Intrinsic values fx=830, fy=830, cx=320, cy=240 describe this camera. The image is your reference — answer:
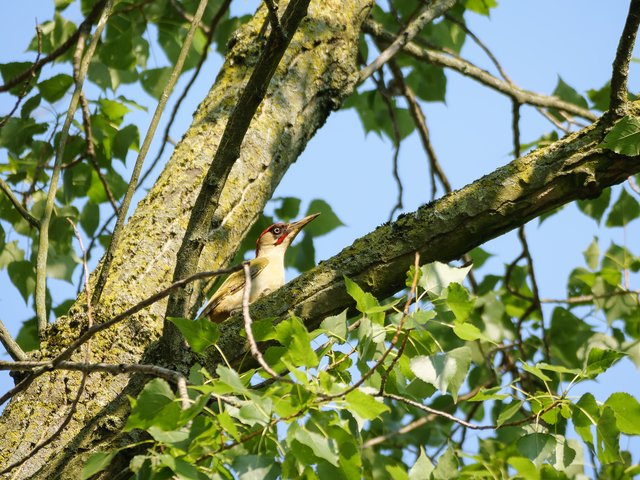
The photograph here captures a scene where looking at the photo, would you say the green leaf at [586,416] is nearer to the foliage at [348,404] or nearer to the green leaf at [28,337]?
the foliage at [348,404]

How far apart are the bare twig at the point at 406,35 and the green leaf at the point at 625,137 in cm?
187

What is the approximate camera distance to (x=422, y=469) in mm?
2721

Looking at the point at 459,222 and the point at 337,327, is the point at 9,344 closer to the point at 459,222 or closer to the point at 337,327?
the point at 337,327

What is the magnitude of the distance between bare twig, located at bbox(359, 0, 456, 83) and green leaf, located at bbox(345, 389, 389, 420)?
2718 mm

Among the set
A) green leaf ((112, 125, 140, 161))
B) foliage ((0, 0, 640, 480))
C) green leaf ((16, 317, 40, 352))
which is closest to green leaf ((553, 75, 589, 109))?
foliage ((0, 0, 640, 480))

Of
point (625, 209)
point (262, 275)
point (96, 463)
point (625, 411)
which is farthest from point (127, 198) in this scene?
point (625, 209)

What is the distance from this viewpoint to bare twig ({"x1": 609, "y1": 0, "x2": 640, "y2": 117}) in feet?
10.3

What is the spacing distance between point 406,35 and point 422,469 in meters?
2.77

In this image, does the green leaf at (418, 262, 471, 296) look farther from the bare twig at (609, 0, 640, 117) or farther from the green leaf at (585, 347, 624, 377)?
the bare twig at (609, 0, 640, 117)

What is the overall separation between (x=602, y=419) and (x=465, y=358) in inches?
19.9

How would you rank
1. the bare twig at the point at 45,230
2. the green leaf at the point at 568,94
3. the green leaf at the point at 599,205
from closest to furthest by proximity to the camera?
the bare twig at the point at 45,230
the green leaf at the point at 568,94
the green leaf at the point at 599,205

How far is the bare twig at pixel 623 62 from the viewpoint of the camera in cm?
313


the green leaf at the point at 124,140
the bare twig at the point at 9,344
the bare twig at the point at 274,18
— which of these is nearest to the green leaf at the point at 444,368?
the bare twig at the point at 274,18

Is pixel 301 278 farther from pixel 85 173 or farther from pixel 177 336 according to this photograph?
pixel 85 173
